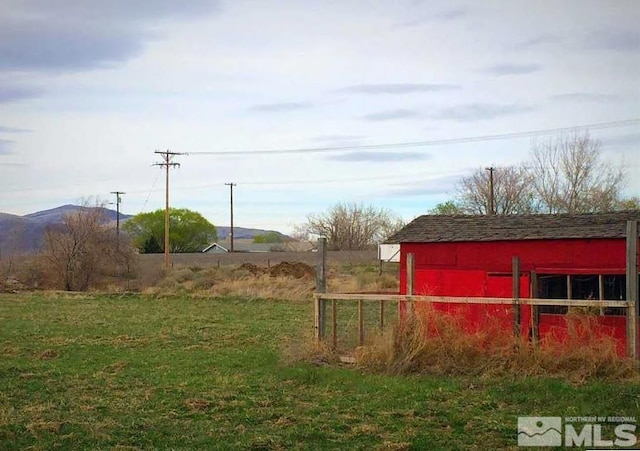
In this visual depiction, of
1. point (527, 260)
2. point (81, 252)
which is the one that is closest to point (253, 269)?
point (81, 252)

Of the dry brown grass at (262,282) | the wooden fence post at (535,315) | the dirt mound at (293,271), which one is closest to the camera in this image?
the wooden fence post at (535,315)

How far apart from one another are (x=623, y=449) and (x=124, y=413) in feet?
20.3

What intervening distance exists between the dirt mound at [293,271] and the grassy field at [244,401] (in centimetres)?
3272

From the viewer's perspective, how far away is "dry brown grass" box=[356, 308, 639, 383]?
38.5ft

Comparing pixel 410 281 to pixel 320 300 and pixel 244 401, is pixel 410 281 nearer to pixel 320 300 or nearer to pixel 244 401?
pixel 320 300

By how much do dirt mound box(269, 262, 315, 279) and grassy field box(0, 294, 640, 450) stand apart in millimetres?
32721

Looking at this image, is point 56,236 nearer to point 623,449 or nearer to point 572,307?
point 572,307

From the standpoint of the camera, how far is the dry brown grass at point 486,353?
38.5ft

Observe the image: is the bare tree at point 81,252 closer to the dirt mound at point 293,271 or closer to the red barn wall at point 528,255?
the dirt mound at point 293,271

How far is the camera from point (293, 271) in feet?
170

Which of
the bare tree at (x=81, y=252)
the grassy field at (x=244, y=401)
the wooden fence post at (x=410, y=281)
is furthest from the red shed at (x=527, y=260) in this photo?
the bare tree at (x=81, y=252)

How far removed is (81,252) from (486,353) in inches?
1539

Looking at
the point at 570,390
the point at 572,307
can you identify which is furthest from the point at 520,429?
the point at 572,307

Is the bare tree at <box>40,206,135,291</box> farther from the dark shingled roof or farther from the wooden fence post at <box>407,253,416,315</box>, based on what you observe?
the wooden fence post at <box>407,253,416,315</box>
